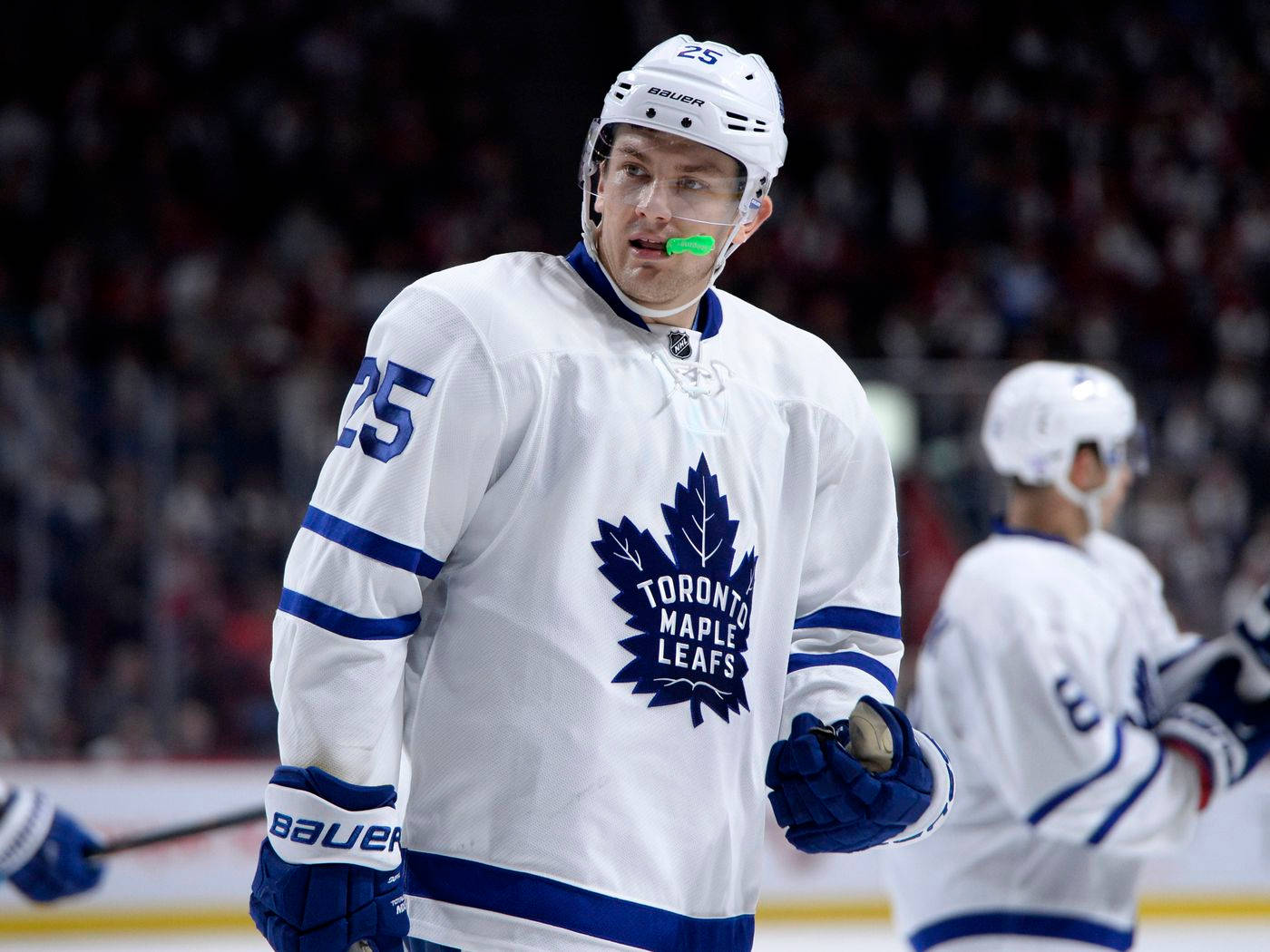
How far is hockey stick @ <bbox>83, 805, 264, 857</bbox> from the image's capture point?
2.91 m

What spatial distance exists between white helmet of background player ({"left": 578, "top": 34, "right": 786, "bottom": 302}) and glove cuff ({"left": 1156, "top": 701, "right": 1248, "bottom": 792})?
1410mm

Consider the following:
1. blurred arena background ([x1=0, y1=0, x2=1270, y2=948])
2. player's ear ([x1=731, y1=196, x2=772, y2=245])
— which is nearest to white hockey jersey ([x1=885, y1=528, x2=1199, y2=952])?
player's ear ([x1=731, y1=196, x2=772, y2=245])

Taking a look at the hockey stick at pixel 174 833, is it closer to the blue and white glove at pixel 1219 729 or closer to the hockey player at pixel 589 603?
the hockey player at pixel 589 603

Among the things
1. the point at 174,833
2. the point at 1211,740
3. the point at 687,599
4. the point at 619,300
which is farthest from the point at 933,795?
the point at 174,833

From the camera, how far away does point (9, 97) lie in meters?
8.31

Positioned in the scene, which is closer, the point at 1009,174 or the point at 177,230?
the point at 177,230

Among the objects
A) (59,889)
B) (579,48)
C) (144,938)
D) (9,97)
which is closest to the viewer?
(59,889)

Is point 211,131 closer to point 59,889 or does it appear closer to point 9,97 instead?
point 9,97

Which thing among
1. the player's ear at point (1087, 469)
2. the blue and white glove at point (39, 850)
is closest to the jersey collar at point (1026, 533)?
the player's ear at point (1087, 469)

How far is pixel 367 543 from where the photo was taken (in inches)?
59.9

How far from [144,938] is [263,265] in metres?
3.80

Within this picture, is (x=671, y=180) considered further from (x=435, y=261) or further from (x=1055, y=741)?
(x=435, y=261)

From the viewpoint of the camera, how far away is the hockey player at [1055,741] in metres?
2.62

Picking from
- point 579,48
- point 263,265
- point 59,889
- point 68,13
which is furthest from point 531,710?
point 579,48
